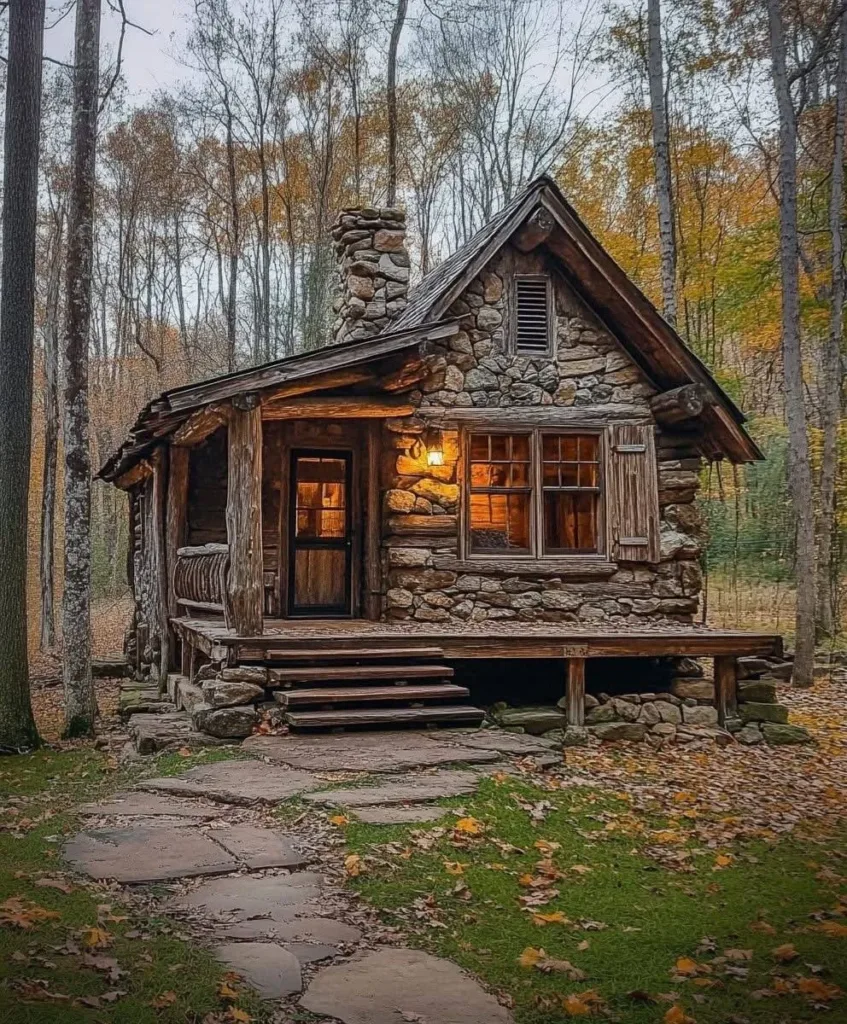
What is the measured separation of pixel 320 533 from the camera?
12.1 metres

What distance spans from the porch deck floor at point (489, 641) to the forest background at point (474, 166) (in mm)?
6766

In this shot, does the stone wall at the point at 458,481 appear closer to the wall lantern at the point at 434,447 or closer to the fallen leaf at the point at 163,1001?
the wall lantern at the point at 434,447

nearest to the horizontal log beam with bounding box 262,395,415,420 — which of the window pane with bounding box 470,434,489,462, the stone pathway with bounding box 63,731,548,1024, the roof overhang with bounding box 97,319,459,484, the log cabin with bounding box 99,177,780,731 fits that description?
the log cabin with bounding box 99,177,780,731

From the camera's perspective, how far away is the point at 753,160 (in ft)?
68.9

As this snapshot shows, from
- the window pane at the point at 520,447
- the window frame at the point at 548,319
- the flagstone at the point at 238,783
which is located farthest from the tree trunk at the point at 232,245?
the flagstone at the point at 238,783

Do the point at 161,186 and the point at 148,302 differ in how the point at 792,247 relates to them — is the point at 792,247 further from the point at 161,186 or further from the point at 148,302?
the point at 148,302

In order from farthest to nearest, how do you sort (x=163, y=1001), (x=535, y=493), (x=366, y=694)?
(x=535, y=493), (x=366, y=694), (x=163, y=1001)

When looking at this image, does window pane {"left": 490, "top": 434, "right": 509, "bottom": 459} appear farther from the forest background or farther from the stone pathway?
the forest background

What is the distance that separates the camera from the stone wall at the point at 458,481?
11.4 metres

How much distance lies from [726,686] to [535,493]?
3276 mm

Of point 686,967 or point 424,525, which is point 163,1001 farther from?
point 424,525

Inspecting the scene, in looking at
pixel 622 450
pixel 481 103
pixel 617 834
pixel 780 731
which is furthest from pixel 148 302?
pixel 617 834

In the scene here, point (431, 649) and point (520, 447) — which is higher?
point (520, 447)

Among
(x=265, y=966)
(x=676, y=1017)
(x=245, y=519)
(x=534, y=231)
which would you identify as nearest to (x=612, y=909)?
(x=676, y=1017)
